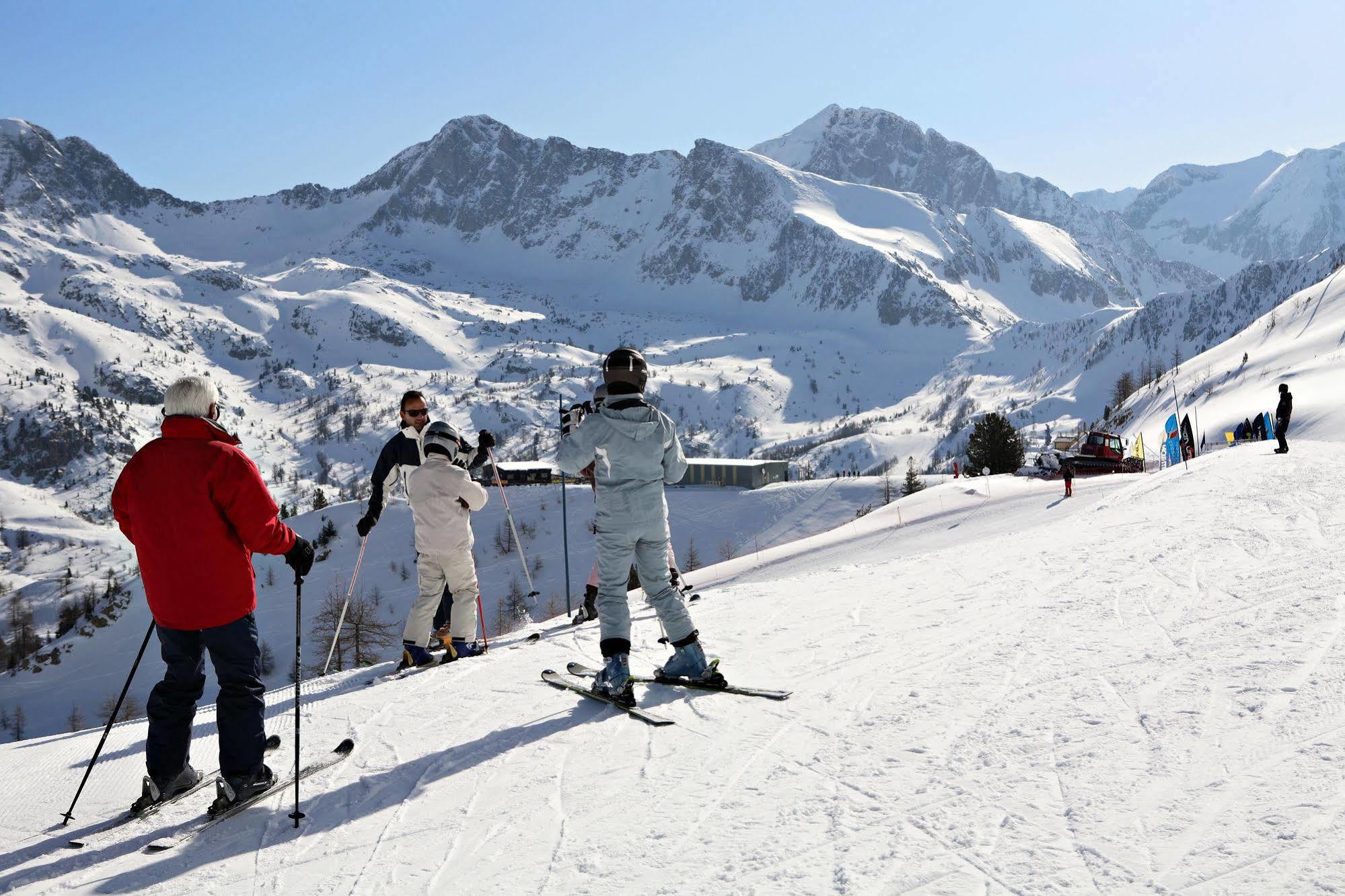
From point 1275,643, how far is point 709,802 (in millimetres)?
3948

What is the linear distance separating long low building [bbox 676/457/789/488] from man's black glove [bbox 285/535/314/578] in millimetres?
80717

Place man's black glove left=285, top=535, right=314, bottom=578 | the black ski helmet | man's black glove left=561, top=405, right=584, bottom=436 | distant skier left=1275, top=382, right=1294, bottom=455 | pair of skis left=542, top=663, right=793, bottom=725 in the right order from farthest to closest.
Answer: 1. distant skier left=1275, top=382, right=1294, bottom=455
2. man's black glove left=561, top=405, right=584, bottom=436
3. the black ski helmet
4. pair of skis left=542, top=663, right=793, bottom=725
5. man's black glove left=285, top=535, right=314, bottom=578

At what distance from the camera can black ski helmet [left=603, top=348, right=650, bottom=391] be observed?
607cm

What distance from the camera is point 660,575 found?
620 centimetres

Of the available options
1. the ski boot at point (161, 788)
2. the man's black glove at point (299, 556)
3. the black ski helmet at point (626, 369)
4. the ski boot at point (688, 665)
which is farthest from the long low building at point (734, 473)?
the ski boot at point (161, 788)

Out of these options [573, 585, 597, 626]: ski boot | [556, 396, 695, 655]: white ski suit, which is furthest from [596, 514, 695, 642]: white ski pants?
[573, 585, 597, 626]: ski boot

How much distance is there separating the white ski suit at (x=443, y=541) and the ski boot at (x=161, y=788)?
128 inches

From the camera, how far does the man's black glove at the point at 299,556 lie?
4.80 meters

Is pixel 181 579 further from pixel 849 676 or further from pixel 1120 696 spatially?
pixel 1120 696

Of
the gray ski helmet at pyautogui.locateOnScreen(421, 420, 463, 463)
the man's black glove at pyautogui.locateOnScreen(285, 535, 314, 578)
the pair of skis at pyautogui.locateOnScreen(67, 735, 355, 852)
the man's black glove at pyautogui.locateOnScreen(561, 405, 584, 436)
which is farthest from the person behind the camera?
the gray ski helmet at pyautogui.locateOnScreen(421, 420, 463, 463)

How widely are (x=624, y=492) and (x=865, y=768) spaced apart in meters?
2.62

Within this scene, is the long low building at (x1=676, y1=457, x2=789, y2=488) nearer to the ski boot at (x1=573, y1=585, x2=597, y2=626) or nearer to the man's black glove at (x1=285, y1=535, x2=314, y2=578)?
the ski boot at (x1=573, y1=585, x2=597, y2=626)

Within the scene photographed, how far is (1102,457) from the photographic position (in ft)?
101

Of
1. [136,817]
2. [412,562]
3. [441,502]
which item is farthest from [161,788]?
[412,562]
